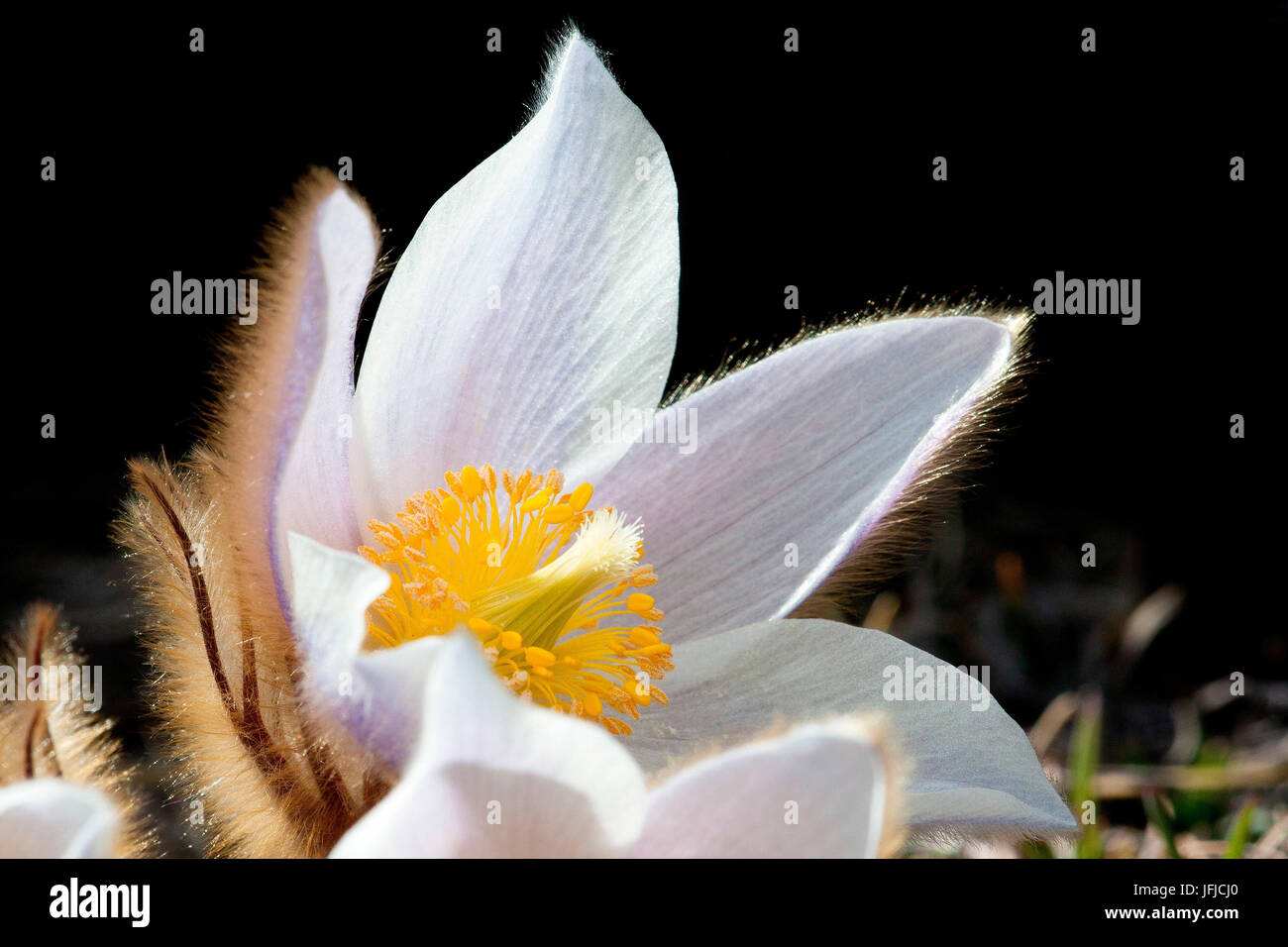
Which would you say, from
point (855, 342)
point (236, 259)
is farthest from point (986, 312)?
point (236, 259)

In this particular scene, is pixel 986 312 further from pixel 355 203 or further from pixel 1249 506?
pixel 1249 506
